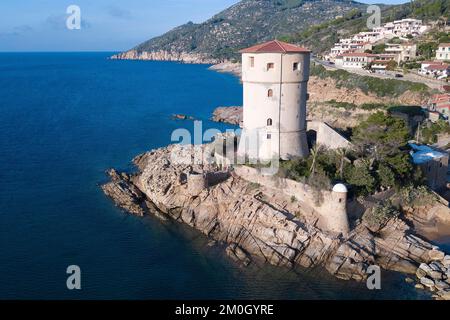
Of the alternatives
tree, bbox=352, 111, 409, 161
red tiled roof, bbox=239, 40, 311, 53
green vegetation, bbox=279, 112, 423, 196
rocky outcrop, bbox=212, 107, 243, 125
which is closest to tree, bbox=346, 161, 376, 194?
green vegetation, bbox=279, 112, 423, 196

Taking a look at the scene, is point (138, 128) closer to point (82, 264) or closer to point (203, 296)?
point (82, 264)

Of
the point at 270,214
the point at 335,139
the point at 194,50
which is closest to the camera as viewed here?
the point at 270,214

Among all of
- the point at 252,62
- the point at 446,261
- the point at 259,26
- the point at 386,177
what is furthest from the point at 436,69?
the point at 259,26

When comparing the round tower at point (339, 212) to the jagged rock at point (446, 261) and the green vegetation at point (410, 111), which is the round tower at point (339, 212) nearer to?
the jagged rock at point (446, 261)

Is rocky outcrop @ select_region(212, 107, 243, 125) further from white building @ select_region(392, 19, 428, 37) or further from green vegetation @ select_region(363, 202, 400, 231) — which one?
white building @ select_region(392, 19, 428, 37)

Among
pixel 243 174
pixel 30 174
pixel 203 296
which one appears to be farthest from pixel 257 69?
pixel 30 174

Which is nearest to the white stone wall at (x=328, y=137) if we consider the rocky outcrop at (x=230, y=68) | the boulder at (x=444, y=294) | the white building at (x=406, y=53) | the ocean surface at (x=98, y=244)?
the ocean surface at (x=98, y=244)
